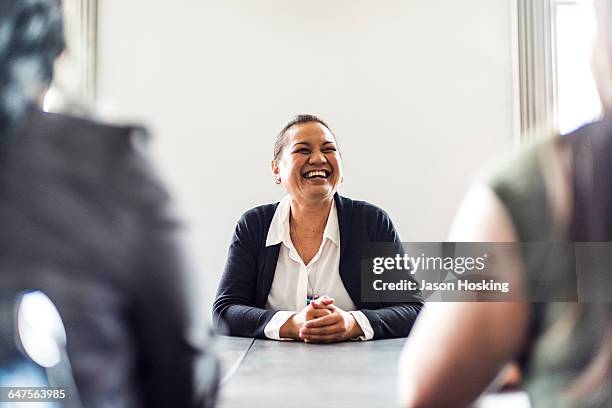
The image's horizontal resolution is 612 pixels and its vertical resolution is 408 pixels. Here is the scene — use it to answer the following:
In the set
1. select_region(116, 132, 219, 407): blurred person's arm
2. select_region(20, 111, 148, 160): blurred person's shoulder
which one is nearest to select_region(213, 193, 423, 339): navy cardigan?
select_region(116, 132, 219, 407): blurred person's arm

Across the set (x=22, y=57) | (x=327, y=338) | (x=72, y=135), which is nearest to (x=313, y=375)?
(x=327, y=338)

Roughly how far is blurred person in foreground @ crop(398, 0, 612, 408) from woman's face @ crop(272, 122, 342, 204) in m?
0.24

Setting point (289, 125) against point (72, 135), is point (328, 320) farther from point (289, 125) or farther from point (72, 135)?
point (72, 135)

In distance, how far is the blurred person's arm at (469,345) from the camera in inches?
26.4

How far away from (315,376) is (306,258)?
240mm

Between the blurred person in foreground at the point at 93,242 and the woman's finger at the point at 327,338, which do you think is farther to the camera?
the woman's finger at the point at 327,338

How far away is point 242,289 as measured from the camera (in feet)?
3.02

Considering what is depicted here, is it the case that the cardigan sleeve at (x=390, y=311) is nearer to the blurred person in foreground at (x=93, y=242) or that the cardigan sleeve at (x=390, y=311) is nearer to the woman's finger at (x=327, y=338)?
the woman's finger at (x=327, y=338)

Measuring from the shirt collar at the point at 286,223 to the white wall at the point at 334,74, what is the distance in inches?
0.8

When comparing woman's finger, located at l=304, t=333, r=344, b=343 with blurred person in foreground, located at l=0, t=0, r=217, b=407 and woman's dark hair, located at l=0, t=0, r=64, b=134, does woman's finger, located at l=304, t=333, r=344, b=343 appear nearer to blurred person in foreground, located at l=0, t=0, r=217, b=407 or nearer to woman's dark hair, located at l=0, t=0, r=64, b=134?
blurred person in foreground, located at l=0, t=0, r=217, b=407

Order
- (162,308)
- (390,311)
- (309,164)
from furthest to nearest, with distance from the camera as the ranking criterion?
(309,164), (390,311), (162,308)

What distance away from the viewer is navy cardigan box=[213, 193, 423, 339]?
30.7 inches

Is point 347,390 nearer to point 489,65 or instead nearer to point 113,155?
point 113,155

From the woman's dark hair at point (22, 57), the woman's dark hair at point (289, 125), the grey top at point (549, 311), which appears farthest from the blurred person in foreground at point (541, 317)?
the woman's dark hair at point (22, 57)
